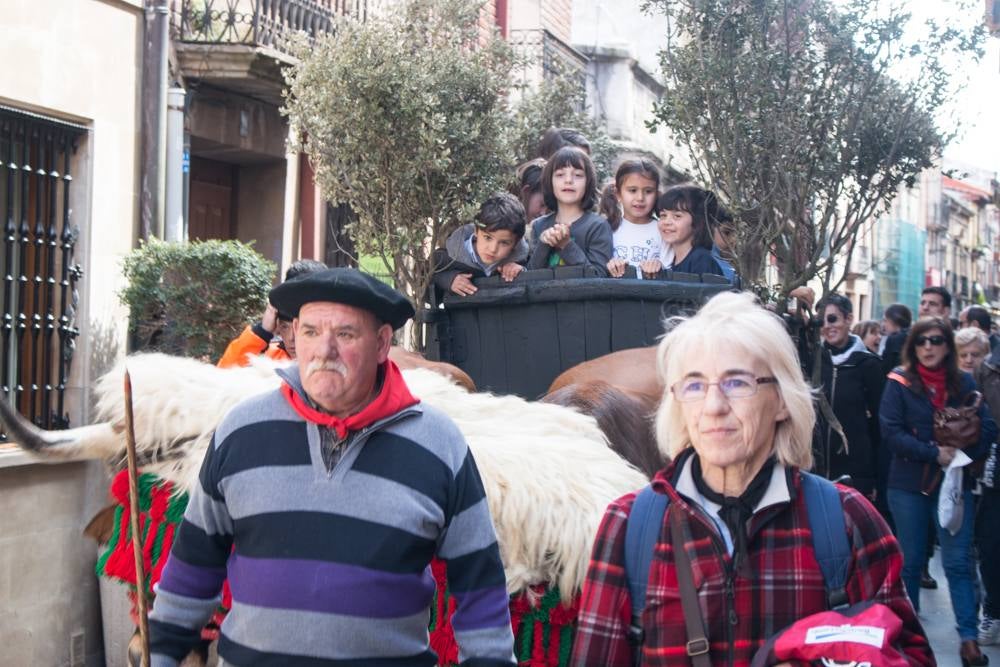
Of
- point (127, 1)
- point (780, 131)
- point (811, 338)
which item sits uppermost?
point (127, 1)

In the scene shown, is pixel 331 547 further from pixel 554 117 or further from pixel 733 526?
pixel 554 117

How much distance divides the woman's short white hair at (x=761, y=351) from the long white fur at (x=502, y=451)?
1.18m

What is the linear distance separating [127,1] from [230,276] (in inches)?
85.8

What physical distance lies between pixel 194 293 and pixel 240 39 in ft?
12.0

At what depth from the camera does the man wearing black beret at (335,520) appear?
2.95 m

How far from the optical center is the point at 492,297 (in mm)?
6082

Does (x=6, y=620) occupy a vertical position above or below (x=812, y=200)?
below

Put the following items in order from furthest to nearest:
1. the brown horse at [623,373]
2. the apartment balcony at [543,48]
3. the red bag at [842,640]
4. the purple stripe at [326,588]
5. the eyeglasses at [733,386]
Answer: the apartment balcony at [543,48], the brown horse at [623,373], the purple stripe at [326,588], the eyeglasses at [733,386], the red bag at [842,640]

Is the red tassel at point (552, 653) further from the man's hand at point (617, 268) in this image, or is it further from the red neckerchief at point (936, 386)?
the red neckerchief at point (936, 386)

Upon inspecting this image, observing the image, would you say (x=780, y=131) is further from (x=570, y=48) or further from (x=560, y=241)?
(x=570, y=48)

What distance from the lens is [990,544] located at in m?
8.12

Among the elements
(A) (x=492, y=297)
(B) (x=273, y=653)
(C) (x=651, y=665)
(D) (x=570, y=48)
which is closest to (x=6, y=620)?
(A) (x=492, y=297)

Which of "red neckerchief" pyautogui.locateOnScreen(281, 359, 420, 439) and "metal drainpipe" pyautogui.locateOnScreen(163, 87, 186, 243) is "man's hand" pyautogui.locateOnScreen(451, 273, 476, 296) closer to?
"red neckerchief" pyautogui.locateOnScreen(281, 359, 420, 439)

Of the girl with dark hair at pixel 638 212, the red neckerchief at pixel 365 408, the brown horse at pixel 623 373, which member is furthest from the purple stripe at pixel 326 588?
the girl with dark hair at pixel 638 212
